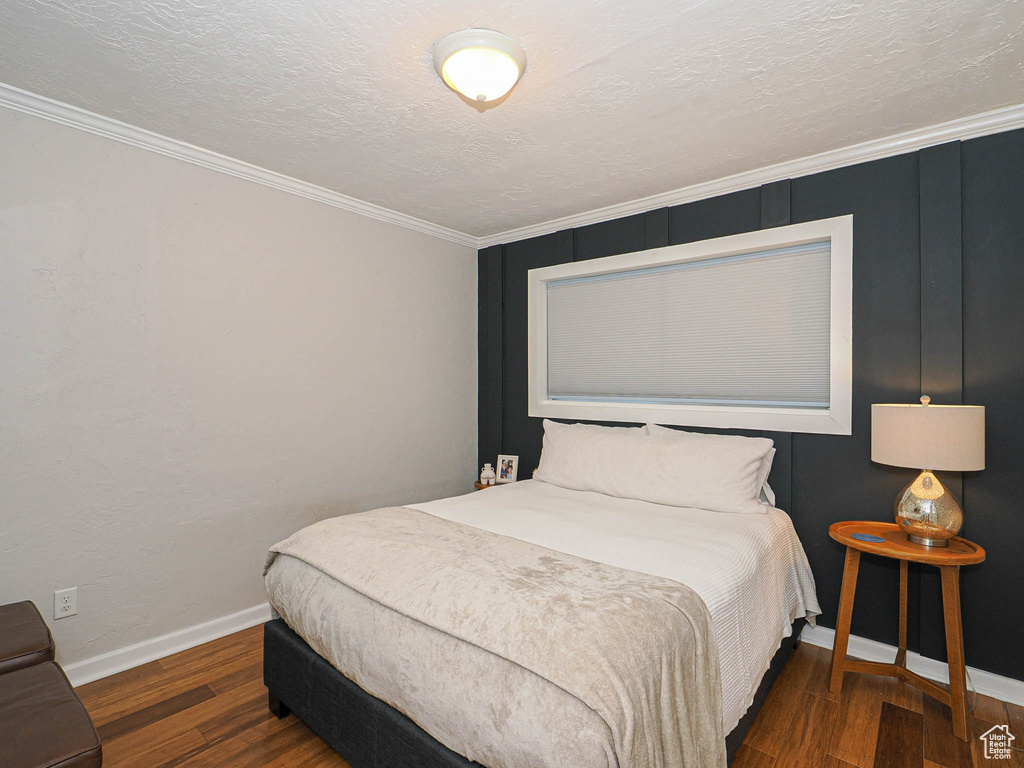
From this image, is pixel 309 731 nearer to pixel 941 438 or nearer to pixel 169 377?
pixel 169 377

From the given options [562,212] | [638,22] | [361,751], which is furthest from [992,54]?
[361,751]

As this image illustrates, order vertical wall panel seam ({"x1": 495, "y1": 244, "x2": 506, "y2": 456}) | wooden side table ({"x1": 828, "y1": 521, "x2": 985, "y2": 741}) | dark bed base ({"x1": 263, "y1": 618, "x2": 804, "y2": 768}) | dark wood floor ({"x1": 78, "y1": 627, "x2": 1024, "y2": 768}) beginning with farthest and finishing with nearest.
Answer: vertical wall panel seam ({"x1": 495, "y1": 244, "x2": 506, "y2": 456}) < wooden side table ({"x1": 828, "y1": 521, "x2": 985, "y2": 741}) < dark wood floor ({"x1": 78, "y1": 627, "x2": 1024, "y2": 768}) < dark bed base ({"x1": 263, "y1": 618, "x2": 804, "y2": 768})

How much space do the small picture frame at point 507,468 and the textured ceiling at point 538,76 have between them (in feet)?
6.89

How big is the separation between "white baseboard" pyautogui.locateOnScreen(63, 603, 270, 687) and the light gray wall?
4cm

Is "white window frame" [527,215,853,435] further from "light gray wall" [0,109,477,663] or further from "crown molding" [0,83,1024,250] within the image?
"light gray wall" [0,109,477,663]

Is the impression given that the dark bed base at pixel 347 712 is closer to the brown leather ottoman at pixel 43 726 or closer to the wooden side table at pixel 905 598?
the wooden side table at pixel 905 598

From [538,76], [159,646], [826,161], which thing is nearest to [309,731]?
[159,646]

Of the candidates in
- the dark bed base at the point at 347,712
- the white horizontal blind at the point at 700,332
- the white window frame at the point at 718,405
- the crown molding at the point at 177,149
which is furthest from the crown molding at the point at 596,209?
the dark bed base at the point at 347,712

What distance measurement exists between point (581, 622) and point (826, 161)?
261 centimetres

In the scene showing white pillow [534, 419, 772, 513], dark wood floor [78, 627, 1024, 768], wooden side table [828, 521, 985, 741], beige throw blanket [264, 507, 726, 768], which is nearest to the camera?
beige throw blanket [264, 507, 726, 768]

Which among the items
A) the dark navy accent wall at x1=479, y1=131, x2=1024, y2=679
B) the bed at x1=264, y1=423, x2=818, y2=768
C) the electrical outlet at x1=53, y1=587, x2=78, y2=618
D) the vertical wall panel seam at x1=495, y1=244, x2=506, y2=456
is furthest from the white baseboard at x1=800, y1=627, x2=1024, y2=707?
the electrical outlet at x1=53, y1=587, x2=78, y2=618

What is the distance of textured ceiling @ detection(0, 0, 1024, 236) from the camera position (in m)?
1.61

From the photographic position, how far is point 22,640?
1.64 m

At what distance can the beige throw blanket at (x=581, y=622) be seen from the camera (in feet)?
3.83
